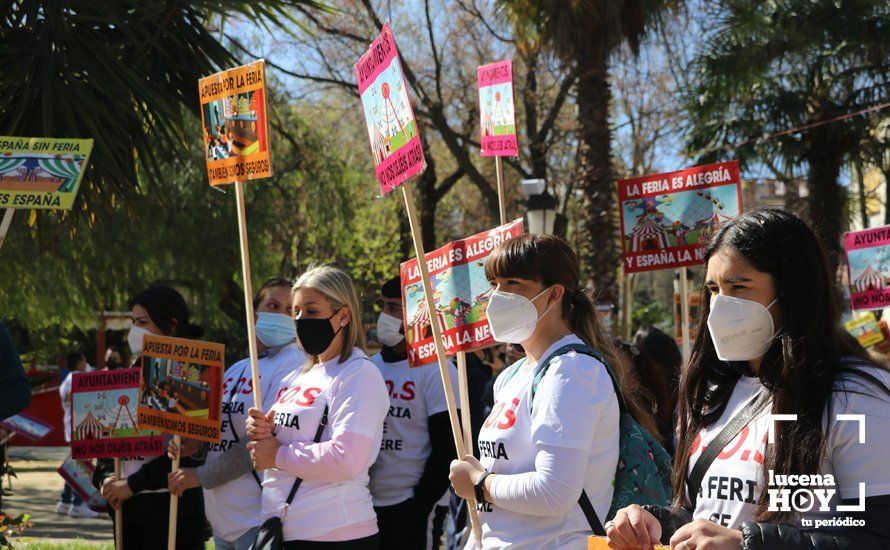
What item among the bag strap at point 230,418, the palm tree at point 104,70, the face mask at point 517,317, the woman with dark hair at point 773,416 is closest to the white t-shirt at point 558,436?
the face mask at point 517,317

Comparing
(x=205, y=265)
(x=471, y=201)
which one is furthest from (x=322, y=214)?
(x=471, y=201)

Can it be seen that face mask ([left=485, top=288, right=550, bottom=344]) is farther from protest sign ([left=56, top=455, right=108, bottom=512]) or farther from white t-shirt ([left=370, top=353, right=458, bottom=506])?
protest sign ([left=56, top=455, right=108, bottom=512])

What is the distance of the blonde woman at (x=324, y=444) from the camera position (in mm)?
4203

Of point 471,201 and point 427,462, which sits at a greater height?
point 471,201

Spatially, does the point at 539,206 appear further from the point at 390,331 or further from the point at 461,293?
the point at 461,293

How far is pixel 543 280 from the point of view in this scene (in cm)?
351

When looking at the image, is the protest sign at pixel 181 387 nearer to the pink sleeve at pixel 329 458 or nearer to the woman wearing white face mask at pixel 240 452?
the woman wearing white face mask at pixel 240 452

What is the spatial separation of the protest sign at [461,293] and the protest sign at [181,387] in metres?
0.98

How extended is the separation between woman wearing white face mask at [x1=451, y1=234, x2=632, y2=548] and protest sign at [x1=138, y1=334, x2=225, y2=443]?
1.90 m

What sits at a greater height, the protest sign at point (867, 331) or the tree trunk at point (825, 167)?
the tree trunk at point (825, 167)

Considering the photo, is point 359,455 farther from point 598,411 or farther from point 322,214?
point 322,214

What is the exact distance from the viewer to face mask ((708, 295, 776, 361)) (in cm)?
251

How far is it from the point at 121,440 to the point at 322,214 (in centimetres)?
1557

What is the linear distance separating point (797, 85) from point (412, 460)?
A: 47.0 ft
